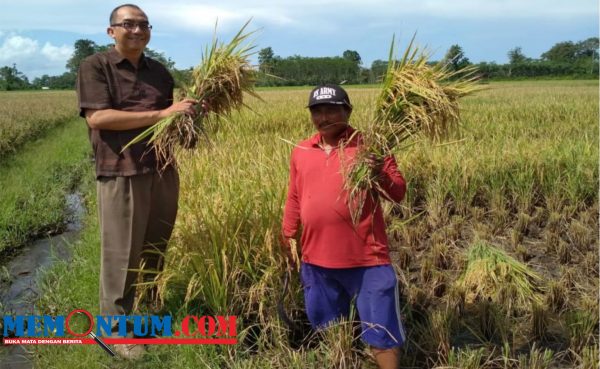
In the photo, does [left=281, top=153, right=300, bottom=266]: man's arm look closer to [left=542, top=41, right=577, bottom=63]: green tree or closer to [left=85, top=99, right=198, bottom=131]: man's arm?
[left=85, top=99, right=198, bottom=131]: man's arm

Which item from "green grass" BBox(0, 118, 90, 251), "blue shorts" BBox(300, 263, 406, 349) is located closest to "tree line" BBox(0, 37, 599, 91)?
"blue shorts" BBox(300, 263, 406, 349)

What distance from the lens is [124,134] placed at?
107 inches

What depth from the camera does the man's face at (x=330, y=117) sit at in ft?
7.55

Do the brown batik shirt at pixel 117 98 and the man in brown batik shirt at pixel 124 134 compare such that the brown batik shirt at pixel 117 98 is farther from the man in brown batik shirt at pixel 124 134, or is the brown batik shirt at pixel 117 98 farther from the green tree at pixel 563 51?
the green tree at pixel 563 51

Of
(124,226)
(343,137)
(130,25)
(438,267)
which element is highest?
(130,25)

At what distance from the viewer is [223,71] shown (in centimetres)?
282

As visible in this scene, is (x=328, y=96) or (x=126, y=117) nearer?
(x=328, y=96)

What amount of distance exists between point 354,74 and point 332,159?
0.91 m

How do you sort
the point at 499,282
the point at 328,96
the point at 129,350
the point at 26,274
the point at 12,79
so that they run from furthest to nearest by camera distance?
→ 1. the point at 12,79
2. the point at 26,274
3. the point at 499,282
4. the point at 129,350
5. the point at 328,96

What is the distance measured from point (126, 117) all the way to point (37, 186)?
545 centimetres

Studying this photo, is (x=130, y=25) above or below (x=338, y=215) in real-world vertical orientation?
above

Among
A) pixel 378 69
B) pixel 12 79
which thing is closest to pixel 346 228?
pixel 378 69

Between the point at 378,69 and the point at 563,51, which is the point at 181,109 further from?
the point at 563,51

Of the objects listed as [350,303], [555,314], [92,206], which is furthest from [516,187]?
[92,206]
